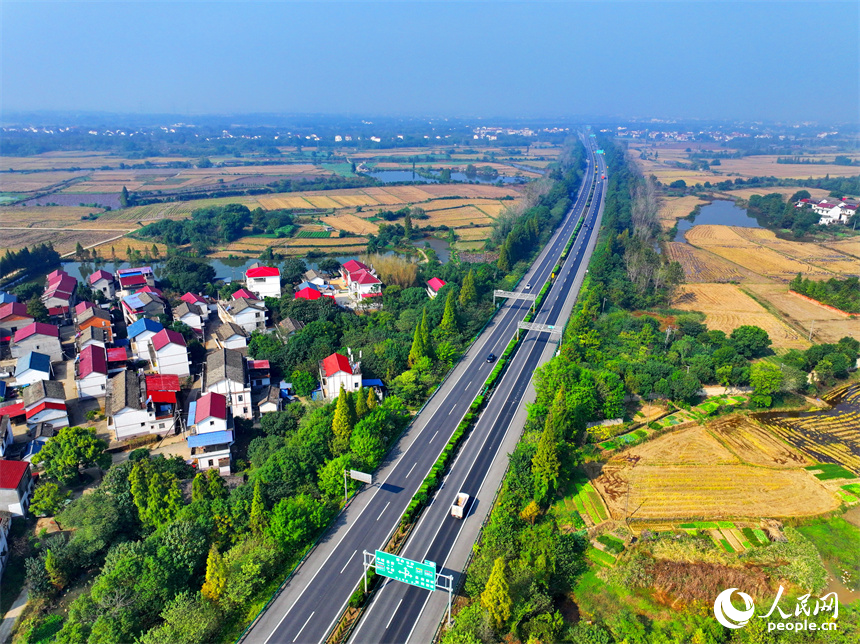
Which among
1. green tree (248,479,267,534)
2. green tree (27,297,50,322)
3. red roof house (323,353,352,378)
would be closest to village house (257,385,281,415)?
red roof house (323,353,352,378)

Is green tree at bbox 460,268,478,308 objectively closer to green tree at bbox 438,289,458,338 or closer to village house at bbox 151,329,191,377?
green tree at bbox 438,289,458,338

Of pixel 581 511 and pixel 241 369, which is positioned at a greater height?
pixel 241 369

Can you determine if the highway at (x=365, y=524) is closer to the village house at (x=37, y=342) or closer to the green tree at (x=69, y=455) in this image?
the green tree at (x=69, y=455)

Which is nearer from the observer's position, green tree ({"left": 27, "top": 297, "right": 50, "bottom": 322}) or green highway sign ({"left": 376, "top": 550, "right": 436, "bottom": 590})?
green highway sign ({"left": 376, "top": 550, "right": 436, "bottom": 590})

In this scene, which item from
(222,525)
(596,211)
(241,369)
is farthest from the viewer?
(596,211)

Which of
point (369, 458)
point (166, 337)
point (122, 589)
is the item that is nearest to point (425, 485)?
point (369, 458)

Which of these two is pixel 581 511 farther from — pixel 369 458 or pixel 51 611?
pixel 51 611
